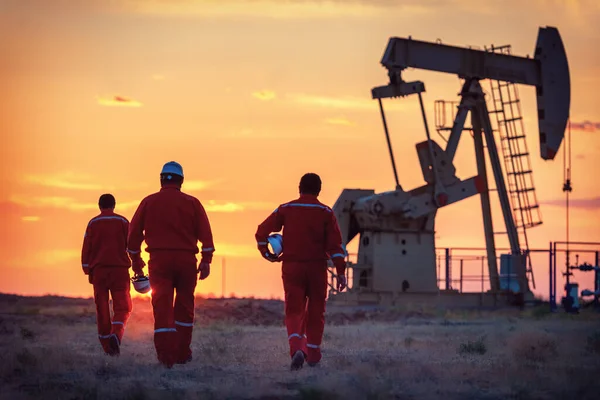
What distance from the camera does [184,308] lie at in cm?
1514

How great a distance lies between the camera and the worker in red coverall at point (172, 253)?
14945 millimetres

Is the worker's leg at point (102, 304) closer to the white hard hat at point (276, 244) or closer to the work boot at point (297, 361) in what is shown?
the white hard hat at point (276, 244)

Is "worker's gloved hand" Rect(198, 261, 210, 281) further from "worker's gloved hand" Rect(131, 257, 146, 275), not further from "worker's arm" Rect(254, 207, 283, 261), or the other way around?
"worker's gloved hand" Rect(131, 257, 146, 275)

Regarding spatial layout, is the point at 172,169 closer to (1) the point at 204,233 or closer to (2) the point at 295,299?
(1) the point at 204,233

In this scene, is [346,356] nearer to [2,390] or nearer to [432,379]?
[432,379]

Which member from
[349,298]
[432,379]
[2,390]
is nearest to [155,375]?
[2,390]

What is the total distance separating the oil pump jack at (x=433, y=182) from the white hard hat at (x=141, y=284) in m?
20.8

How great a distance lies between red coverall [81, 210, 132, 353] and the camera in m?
17.0

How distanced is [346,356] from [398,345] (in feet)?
10.9

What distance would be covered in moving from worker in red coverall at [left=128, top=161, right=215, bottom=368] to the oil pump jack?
20.9 meters

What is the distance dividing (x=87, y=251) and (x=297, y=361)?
3.78 meters

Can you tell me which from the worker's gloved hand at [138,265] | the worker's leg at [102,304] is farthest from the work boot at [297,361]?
the worker's leg at [102,304]

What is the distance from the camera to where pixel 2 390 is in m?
12.7

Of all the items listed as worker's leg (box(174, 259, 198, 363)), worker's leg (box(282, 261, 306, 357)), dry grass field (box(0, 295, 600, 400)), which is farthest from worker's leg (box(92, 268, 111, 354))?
worker's leg (box(282, 261, 306, 357))
